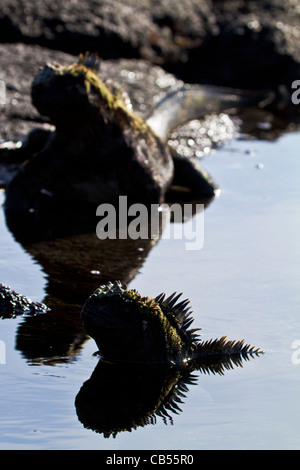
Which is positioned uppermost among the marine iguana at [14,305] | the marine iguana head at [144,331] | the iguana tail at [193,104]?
the iguana tail at [193,104]

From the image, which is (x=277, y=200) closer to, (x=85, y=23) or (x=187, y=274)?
(x=187, y=274)

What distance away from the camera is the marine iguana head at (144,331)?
3.83 metres

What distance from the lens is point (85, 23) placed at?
1137 centimetres

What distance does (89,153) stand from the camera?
262 inches

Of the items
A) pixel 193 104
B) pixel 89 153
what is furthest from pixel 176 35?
pixel 89 153

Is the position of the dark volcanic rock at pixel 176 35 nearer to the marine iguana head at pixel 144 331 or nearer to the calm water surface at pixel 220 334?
the calm water surface at pixel 220 334

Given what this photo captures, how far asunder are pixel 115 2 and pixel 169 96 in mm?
3468

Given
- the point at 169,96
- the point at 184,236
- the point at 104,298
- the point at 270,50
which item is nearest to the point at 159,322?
the point at 104,298

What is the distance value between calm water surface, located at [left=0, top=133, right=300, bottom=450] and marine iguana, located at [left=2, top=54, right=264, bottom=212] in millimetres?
510

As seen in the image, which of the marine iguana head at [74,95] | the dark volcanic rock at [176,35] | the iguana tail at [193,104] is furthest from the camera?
the dark volcanic rock at [176,35]

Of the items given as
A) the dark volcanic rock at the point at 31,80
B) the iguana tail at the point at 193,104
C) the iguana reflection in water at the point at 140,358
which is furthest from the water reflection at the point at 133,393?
the dark volcanic rock at the point at 31,80

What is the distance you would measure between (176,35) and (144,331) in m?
9.80

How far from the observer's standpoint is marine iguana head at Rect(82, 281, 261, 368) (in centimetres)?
383

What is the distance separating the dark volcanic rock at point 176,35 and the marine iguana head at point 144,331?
777 cm
